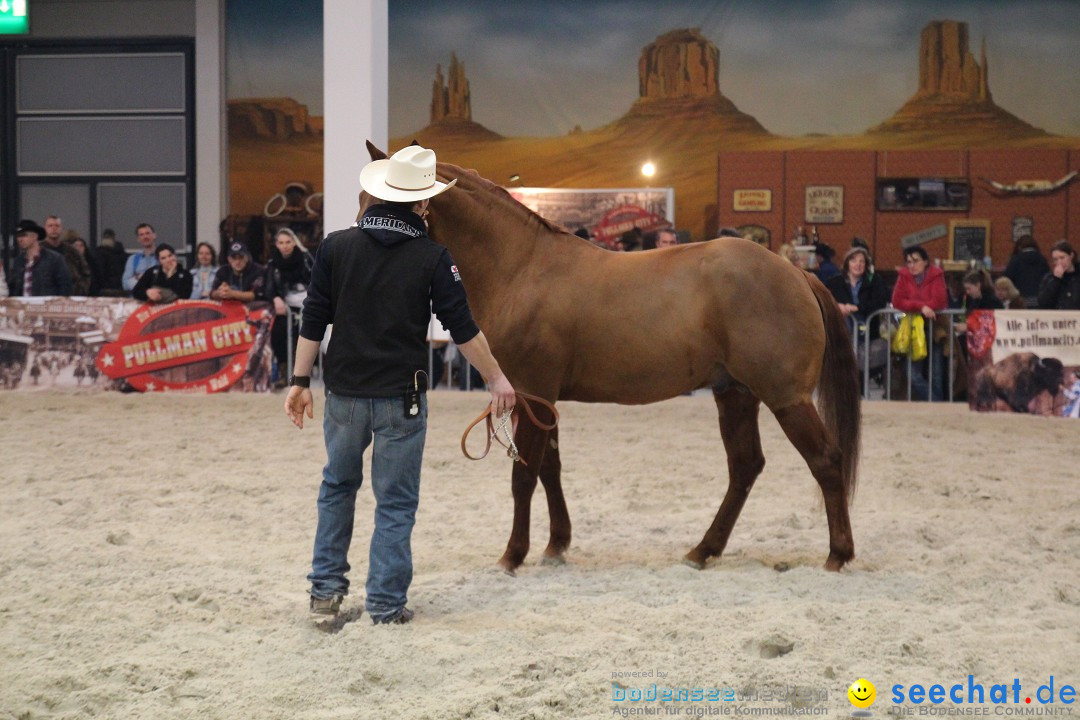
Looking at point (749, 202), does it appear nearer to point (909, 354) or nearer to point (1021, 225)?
point (1021, 225)

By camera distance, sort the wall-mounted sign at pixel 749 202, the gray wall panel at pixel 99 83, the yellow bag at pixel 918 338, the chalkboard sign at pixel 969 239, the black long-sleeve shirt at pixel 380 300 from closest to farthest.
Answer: the black long-sleeve shirt at pixel 380 300, the yellow bag at pixel 918 338, the chalkboard sign at pixel 969 239, the wall-mounted sign at pixel 749 202, the gray wall panel at pixel 99 83

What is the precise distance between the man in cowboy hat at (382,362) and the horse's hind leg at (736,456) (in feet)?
4.83

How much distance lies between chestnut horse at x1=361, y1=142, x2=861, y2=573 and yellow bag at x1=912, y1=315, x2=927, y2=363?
196 inches

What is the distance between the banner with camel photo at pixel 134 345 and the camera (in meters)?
10.2

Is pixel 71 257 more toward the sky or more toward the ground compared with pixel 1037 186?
more toward the ground

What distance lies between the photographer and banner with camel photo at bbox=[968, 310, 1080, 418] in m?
9.16

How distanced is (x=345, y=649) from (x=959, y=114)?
49.9 feet

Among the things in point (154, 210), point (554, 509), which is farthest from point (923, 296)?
point (154, 210)

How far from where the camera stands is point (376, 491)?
13.2ft

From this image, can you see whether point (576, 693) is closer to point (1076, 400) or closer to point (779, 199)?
point (1076, 400)

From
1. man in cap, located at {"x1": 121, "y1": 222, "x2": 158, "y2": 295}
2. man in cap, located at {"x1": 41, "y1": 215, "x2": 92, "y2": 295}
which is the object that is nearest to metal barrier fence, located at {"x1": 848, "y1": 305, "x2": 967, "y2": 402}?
man in cap, located at {"x1": 121, "y1": 222, "x2": 158, "y2": 295}

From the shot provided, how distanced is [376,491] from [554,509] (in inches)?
49.0

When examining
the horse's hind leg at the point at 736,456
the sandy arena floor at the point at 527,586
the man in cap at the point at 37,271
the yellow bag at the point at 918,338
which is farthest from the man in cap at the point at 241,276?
the horse's hind leg at the point at 736,456

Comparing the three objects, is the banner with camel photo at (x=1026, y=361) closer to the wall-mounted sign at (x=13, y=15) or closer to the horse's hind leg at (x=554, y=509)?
the horse's hind leg at (x=554, y=509)
